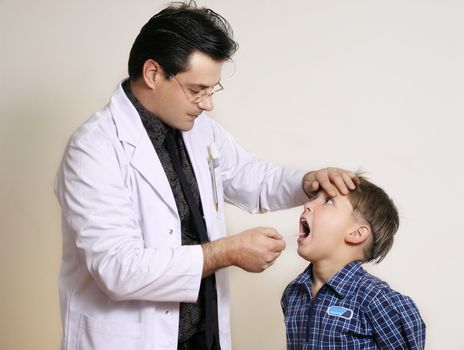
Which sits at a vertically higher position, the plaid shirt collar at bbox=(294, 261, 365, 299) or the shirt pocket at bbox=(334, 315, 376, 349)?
the plaid shirt collar at bbox=(294, 261, 365, 299)

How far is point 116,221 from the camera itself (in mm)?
1781

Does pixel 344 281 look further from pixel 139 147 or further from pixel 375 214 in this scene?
pixel 139 147

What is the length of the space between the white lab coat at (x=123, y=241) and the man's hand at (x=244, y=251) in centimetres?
3

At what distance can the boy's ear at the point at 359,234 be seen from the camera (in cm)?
195

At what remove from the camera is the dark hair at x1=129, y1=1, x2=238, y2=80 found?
1.97m

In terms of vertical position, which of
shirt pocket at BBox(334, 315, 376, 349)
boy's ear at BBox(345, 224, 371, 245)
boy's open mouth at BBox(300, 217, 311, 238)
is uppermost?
boy's open mouth at BBox(300, 217, 311, 238)

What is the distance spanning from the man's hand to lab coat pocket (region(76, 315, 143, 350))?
0.93ft

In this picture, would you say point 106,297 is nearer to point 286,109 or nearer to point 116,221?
point 116,221

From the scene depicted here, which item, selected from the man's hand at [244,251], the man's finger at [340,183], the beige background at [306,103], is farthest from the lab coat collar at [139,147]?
the beige background at [306,103]

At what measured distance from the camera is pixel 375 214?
1.96m

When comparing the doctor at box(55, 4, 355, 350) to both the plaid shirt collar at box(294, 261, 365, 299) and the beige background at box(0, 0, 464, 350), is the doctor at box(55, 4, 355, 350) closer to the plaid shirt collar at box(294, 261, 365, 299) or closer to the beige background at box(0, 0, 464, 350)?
the plaid shirt collar at box(294, 261, 365, 299)

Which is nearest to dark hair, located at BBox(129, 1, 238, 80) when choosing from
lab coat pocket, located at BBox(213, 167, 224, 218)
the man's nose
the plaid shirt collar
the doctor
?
the doctor

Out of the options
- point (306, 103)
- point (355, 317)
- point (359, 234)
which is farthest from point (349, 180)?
point (306, 103)

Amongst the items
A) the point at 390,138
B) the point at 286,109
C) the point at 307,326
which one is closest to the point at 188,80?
the point at 307,326
